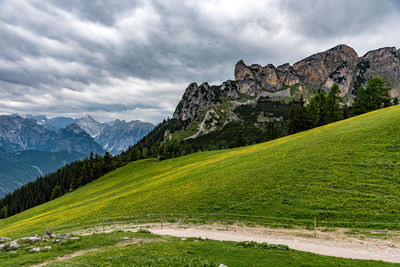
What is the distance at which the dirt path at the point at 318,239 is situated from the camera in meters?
12.6

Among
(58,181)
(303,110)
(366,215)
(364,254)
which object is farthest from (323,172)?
(58,181)

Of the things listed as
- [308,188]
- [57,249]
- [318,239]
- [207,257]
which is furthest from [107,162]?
[318,239]

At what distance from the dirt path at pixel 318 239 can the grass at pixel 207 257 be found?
5.22 ft

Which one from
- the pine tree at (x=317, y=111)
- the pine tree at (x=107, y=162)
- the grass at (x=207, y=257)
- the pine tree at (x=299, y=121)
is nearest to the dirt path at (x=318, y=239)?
the grass at (x=207, y=257)

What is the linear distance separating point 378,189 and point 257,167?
16472mm

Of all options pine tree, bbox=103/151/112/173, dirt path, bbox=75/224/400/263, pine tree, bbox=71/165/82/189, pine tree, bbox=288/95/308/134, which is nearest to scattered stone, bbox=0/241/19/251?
dirt path, bbox=75/224/400/263

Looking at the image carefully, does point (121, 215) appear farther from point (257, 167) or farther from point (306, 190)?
point (306, 190)

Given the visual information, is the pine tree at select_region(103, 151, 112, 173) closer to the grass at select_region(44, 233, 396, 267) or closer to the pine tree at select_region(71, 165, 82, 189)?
the pine tree at select_region(71, 165, 82, 189)

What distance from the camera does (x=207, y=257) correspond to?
12578 millimetres

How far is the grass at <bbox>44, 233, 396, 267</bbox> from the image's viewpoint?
11266 mm

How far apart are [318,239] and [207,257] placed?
31.7ft

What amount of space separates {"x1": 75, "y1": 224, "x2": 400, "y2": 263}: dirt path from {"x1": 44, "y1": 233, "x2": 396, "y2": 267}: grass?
1590 mm

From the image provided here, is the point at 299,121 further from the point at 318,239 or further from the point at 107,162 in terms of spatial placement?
the point at 107,162

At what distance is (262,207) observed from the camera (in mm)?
22312
